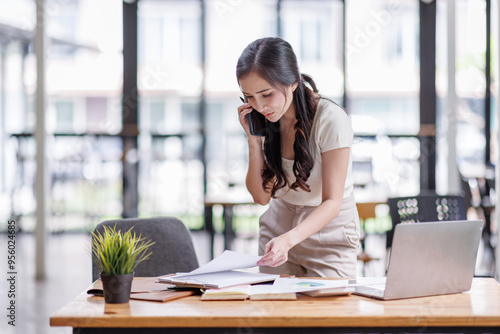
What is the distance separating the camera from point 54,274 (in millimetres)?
4785

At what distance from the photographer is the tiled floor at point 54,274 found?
11.2 ft

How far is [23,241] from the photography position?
21.4 ft

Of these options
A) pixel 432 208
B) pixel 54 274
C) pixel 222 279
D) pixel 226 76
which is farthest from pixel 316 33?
pixel 222 279

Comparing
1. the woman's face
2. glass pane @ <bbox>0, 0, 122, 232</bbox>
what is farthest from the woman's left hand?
glass pane @ <bbox>0, 0, 122, 232</bbox>

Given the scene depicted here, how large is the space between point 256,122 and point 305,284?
1.94ft

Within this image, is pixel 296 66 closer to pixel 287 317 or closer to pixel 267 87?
pixel 267 87

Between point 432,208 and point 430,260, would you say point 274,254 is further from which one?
point 432,208

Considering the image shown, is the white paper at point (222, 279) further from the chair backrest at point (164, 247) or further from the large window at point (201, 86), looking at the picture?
the large window at point (201, 86)

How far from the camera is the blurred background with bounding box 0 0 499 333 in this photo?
21.3ft

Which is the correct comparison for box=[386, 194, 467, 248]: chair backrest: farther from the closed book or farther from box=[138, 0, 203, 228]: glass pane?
box=[138, 0, 203, 228]: glass pane

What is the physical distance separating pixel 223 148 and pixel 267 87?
4985 mm

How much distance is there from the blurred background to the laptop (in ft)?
16.3

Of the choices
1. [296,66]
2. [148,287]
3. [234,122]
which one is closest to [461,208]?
[296,66]

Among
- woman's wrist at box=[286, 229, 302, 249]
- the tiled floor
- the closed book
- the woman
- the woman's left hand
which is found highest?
the woman
